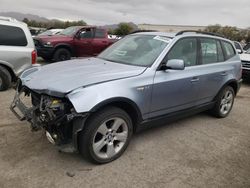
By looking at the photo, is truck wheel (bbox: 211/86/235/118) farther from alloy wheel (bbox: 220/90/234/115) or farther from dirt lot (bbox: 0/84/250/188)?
dirt lot (bbox: 0/84/250/188)

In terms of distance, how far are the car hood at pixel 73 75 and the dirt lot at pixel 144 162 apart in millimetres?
932

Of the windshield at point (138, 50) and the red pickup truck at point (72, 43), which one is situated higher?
the windshield at point (138, 50)

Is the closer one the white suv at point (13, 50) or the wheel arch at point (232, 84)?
the wheel arch at point (232, 84)

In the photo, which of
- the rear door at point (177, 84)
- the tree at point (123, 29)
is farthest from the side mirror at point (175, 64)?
the tree at point (123, 29)

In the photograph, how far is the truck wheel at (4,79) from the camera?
268 inches

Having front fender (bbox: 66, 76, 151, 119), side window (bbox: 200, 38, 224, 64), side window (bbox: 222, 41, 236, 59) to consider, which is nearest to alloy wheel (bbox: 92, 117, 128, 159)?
front fender (bbox: 66, 76, 151, 119)

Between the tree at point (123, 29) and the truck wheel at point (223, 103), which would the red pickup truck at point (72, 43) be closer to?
the truck wheel at point (223, 103)

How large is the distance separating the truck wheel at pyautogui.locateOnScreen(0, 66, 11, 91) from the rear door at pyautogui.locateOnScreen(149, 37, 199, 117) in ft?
14.0

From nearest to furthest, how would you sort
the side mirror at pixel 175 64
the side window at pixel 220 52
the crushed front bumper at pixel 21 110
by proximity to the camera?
the crushed front bumper at pixel 21 110, the side mirror at pixel 175 64, the side window at pixel 220 52

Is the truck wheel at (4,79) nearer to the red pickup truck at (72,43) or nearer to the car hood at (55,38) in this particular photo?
the red pickup truck at (72,43)

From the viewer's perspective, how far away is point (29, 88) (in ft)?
12.2

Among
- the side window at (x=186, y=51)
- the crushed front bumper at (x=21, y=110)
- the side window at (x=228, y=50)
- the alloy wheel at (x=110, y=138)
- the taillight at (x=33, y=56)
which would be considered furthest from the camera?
the taillight at (x=33, y=56)

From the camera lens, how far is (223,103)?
587 centimetres

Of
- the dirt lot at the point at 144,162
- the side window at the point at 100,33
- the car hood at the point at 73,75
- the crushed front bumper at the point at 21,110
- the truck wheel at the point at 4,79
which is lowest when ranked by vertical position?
the dirt lot at the point at 144,162
